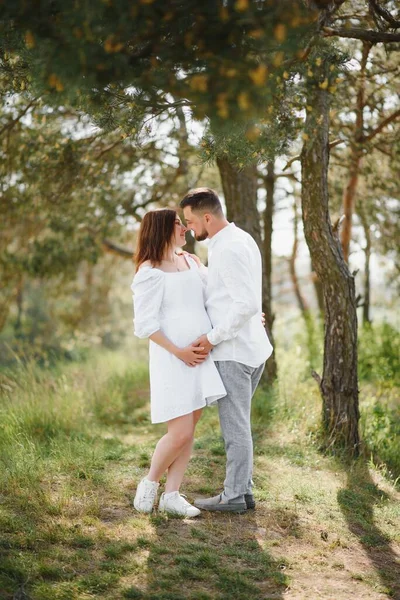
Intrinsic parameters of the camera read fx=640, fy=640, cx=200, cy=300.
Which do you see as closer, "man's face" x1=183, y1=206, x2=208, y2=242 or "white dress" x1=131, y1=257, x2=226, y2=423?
"white dress" x1=131, y1=257, x2=226, y2=423

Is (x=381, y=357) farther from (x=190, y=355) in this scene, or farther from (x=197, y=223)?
(x=190, y=355)

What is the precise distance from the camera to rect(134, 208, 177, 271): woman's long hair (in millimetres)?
4031

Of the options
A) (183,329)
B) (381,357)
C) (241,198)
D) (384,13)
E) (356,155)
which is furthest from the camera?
(381,357)

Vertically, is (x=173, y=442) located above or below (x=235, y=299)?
below

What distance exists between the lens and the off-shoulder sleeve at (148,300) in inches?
153

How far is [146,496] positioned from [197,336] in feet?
3.49

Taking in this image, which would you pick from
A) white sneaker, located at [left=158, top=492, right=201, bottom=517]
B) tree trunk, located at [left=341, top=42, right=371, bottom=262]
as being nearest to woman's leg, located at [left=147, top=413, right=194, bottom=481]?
white sneaker, located at [left=158, top=492, right=201, bottom=517]

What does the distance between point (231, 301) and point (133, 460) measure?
6.34 ft

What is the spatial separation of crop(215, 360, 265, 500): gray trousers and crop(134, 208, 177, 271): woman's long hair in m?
0.79

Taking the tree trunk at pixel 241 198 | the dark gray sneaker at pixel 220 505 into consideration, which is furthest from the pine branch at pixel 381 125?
the dark gray sneaker at pixel 220 505

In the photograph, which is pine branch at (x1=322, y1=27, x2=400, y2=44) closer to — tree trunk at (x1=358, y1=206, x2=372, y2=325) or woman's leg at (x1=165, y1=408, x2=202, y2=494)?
woman's leg at (x1=165, y1=408, x2=202, y2=494)

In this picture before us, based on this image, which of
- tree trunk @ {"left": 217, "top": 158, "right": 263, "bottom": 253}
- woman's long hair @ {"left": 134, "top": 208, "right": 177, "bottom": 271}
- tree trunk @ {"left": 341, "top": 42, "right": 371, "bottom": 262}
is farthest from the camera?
tree trunk @ {"left": 217, "top": 158, "right": 263, "bottom": 253}

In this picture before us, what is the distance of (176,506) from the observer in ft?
13.2

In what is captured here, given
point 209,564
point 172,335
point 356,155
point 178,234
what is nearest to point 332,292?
point 178,234
